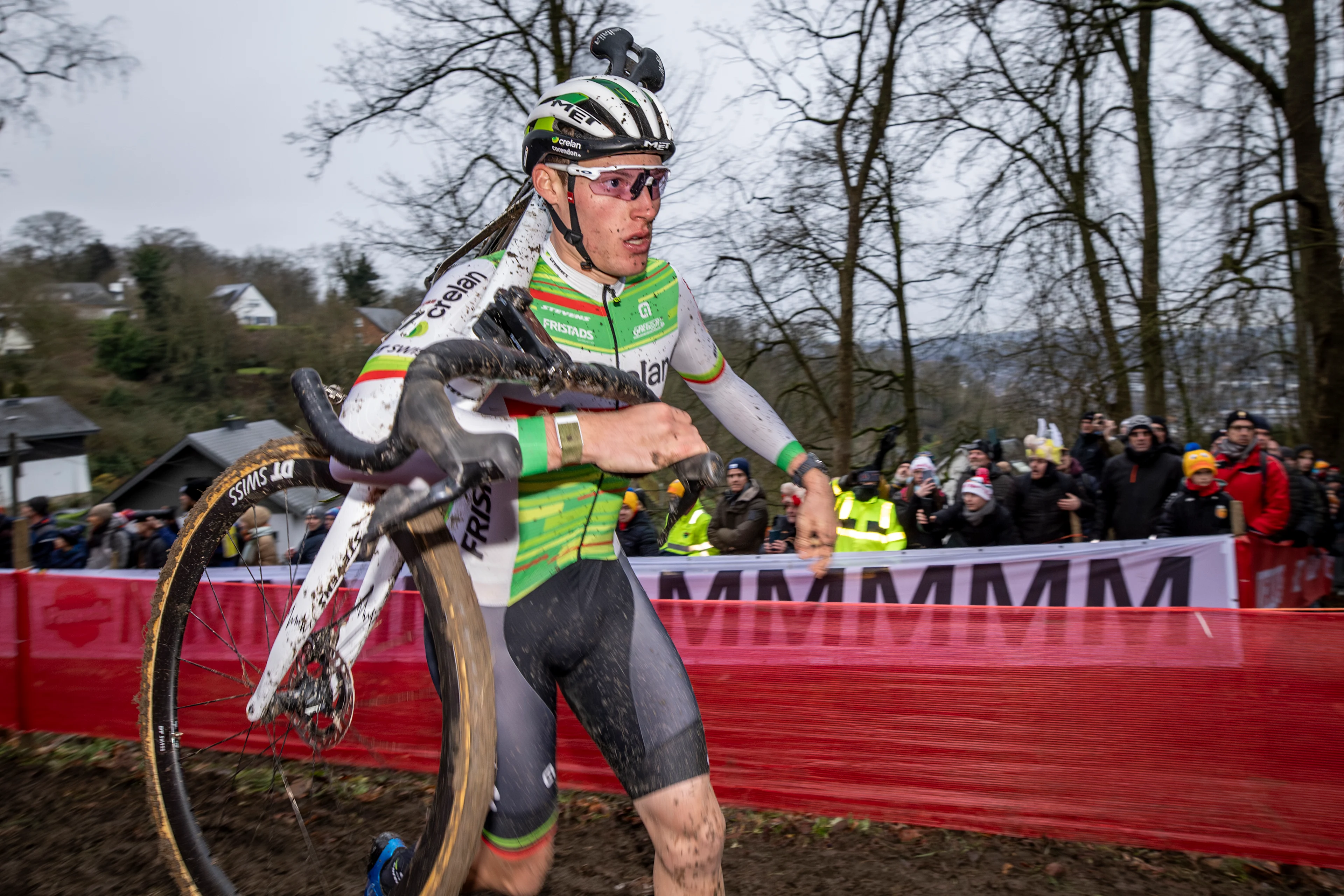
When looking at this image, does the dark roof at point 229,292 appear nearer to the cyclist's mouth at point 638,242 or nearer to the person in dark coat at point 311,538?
the person in dark coat at point 311,538

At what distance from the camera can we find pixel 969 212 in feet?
44.8

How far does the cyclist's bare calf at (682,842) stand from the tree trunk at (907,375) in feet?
40.3

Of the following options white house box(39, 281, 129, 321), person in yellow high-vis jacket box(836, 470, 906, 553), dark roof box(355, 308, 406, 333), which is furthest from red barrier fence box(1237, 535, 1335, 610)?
white house box(39, 281, 129, 321)

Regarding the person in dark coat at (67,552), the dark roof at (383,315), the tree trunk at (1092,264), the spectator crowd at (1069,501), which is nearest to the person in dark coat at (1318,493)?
the spectator crowd at (1069,501)

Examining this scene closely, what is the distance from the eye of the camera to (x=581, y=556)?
2.54 m

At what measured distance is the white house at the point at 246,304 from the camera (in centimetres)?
4591

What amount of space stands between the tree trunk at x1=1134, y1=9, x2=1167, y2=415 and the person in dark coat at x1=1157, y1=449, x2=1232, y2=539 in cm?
483

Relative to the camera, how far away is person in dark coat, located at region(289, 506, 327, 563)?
331 centimetres

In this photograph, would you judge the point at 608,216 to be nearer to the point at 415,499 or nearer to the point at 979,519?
the point at 415,499

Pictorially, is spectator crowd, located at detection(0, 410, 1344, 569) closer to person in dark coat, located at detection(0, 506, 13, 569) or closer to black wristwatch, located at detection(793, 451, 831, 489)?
person in dark coat, located at detection(0, 506, 13, 569)

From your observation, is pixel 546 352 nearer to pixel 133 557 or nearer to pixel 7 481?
pixel 133 557

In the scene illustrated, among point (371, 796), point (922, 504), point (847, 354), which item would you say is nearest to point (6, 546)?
point (371, 796)

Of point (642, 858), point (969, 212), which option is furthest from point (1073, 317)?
point (642, 858)

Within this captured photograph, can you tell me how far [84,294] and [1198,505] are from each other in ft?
146
